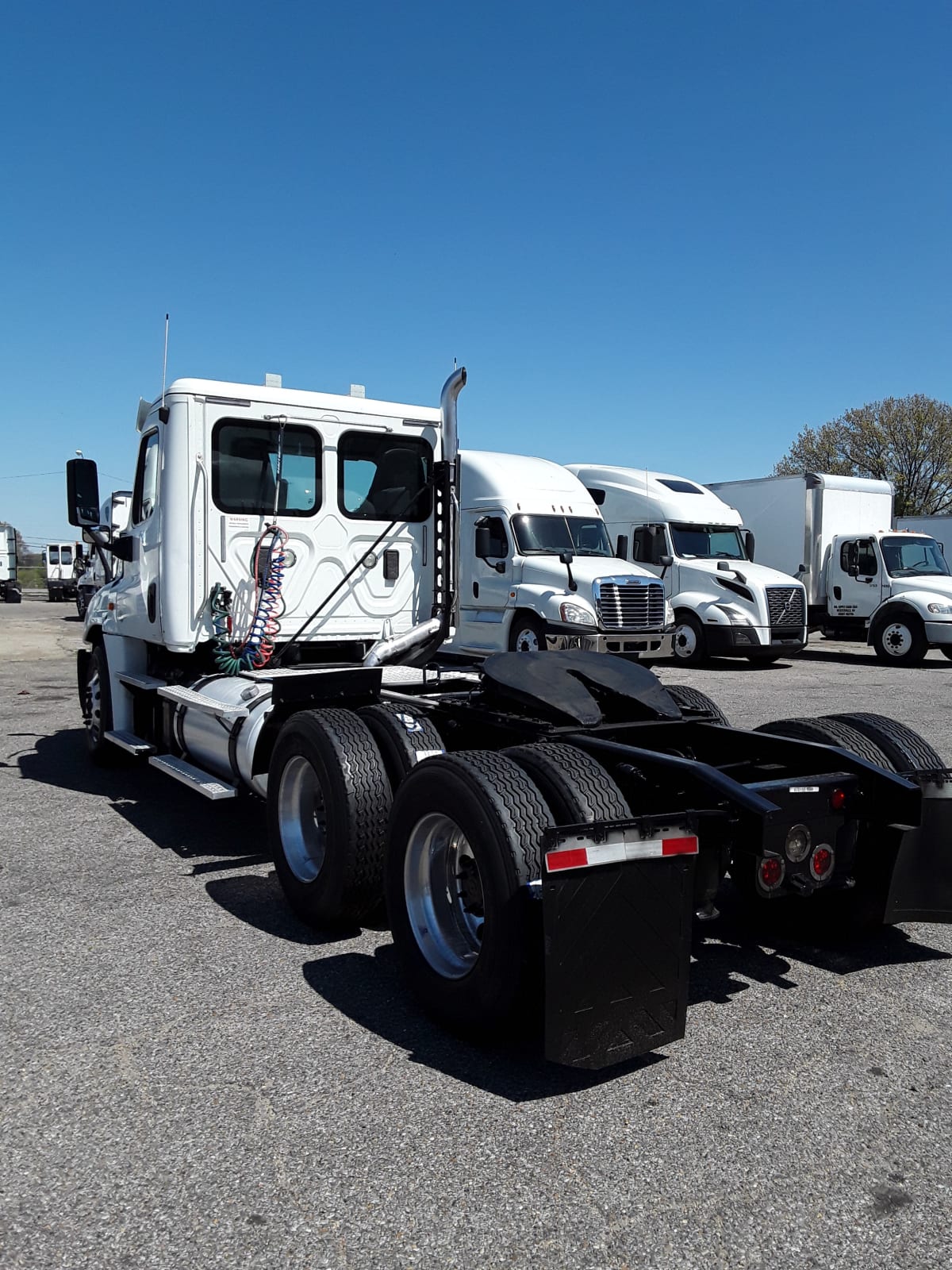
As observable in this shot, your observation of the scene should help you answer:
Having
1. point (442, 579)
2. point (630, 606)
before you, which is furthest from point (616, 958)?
point (630, 606)

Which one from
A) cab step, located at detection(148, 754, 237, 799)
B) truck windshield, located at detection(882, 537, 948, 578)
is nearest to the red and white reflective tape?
cab step, located at detection(148, 754, 237, 799)

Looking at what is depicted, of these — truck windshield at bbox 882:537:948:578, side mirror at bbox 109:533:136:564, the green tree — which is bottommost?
side mirror at bbox 109:533:136:564

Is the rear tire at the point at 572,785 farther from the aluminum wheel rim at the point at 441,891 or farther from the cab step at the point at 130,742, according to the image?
the cab step at the point at 130,742

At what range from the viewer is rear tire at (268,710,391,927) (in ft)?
13.8

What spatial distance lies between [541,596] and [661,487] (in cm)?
469

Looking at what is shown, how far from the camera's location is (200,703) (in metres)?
6.08

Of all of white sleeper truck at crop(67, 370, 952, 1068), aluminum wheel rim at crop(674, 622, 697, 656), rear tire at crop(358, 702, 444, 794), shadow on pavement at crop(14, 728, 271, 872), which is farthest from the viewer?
aluminum wheel rim at crop(674, 622, 697, 656)

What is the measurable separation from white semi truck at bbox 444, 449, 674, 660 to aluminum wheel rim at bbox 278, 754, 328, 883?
9.95 m

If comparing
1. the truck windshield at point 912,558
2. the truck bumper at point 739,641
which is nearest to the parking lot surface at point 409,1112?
the truck bumper at point 739,641

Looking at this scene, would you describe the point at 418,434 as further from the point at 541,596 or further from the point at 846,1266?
the point at 541,596

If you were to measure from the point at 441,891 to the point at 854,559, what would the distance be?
58.3 ft

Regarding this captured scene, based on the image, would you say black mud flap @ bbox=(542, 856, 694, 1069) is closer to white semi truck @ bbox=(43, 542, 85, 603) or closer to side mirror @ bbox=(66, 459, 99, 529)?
side mirror @ bbox=(66, 459, 99, 529)

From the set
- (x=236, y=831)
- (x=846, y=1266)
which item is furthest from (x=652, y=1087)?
(x=236, y=831)

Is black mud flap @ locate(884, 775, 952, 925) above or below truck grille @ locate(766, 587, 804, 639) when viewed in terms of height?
below
